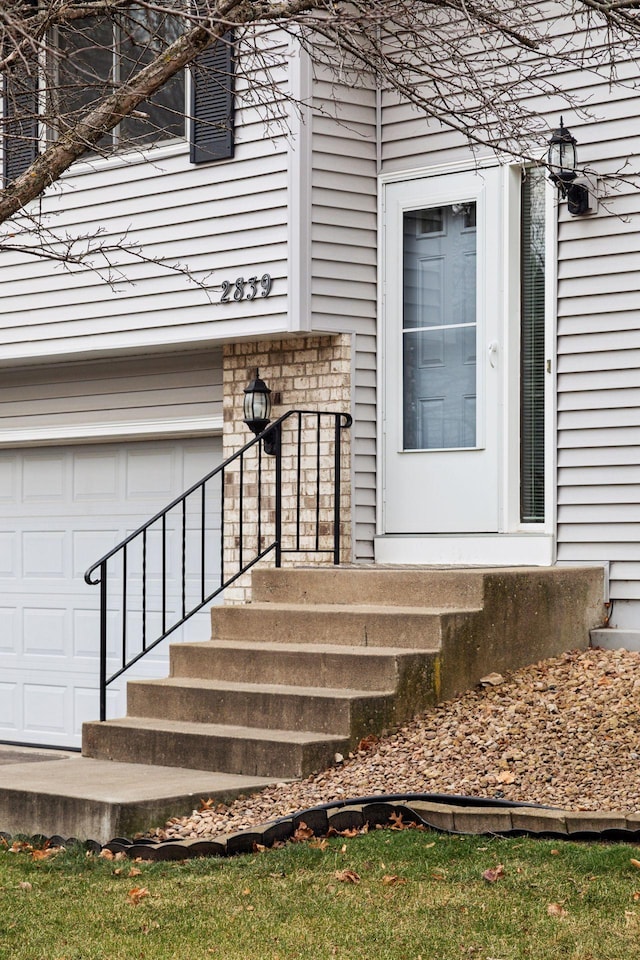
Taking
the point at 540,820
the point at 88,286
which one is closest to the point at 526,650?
the point at 540,820

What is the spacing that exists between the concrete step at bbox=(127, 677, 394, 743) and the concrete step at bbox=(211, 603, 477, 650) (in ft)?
1.31

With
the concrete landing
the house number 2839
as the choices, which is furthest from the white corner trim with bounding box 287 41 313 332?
the concrete landing

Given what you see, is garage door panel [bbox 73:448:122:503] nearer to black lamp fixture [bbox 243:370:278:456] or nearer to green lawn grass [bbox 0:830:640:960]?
black lamp fixture [bbox 243:370:278:456]

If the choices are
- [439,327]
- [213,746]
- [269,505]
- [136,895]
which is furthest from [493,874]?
[439,327]

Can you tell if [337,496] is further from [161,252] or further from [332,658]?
[161,252]

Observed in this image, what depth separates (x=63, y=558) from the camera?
11523mm

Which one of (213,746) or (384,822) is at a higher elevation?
(213,746)

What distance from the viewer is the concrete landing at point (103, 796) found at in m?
6.35

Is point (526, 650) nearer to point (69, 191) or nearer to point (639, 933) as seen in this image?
point (639, 933)

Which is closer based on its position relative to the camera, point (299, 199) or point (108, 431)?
point (299, 199)

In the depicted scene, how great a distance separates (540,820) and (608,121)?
445cm

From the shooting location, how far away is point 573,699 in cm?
715

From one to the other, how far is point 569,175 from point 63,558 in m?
5.30

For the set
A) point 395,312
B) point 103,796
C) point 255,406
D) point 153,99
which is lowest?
point 103,796
